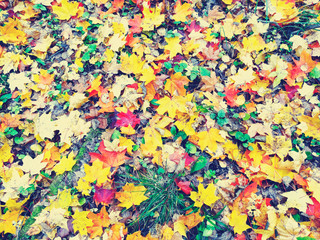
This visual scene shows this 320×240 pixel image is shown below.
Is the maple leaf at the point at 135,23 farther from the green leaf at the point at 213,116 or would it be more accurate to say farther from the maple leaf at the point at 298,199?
the maple leaf at the point at 298,199

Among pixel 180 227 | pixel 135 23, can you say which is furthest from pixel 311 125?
pixel 135 23

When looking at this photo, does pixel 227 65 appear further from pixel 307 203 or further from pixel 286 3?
pixel 307 203

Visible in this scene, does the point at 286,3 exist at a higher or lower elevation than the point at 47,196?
higher

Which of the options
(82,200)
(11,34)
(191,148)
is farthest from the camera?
(11,34)

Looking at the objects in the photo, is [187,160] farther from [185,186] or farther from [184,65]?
[184,65]

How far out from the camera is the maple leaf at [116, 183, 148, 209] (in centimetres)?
161

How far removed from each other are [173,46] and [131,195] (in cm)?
151

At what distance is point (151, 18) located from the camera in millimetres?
2188

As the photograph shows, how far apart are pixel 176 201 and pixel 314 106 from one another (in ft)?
4.98

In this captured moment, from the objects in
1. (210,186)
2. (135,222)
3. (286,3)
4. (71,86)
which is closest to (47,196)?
(135,222)

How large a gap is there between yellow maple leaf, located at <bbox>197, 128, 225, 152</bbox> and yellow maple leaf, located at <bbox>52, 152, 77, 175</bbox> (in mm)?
1134

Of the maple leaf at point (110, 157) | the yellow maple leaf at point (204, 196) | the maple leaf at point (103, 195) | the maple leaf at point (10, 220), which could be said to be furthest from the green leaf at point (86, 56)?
the yellow maple leaf at point (204, 196)

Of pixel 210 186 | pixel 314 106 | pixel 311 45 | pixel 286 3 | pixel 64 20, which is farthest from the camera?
pixel 64 20

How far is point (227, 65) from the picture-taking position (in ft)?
6.72
